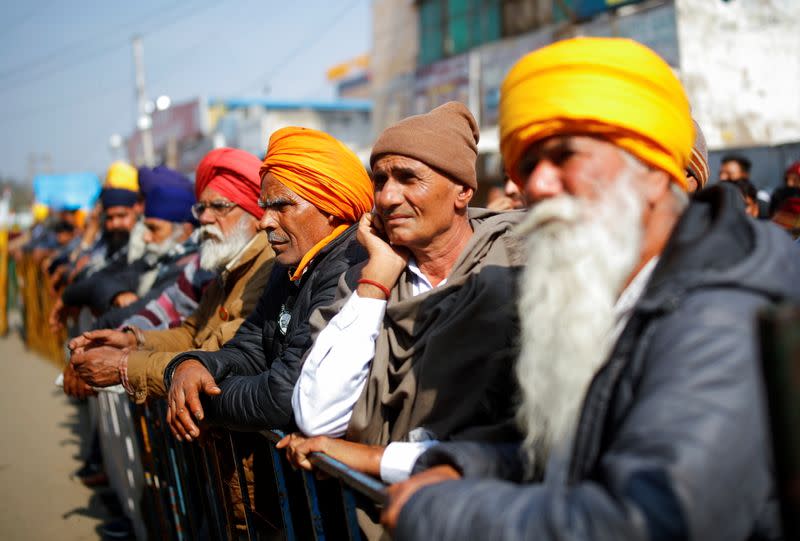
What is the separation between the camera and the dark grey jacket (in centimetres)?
123

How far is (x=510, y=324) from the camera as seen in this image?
2.17m

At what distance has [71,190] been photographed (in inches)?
627

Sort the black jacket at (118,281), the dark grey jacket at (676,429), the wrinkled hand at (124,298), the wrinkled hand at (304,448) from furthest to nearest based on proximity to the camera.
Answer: the wrinkled hand at (124,298), the black jacket at (118,281), the wrinkled hand at (304,448), the dark grey jacket at (676,429)

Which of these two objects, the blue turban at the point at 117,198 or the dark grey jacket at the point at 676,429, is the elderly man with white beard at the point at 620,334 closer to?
the dark grey jacket at the point at 676,429

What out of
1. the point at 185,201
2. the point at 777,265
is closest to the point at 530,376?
the point at 777,265

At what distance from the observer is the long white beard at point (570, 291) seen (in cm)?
158

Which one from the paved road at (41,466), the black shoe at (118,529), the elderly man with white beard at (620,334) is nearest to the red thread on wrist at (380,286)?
the elderly man with white beard at (620,334)

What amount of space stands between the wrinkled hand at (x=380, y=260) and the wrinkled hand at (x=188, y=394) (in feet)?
2.99

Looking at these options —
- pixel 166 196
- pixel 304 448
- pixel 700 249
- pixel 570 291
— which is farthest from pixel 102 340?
pixel 700 249

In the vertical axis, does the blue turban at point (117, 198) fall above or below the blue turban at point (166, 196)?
above

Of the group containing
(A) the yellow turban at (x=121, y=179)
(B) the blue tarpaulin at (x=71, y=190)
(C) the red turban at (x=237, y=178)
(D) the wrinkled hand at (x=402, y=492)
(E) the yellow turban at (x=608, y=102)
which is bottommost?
(D) the wrinkled hand at (x=402, y=492)

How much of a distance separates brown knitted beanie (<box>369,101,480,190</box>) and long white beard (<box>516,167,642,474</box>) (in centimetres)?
94

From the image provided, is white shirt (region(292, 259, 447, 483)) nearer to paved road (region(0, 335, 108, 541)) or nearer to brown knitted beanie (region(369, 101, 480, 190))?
brown knitted beanie (region(369, 101, 480, 190))

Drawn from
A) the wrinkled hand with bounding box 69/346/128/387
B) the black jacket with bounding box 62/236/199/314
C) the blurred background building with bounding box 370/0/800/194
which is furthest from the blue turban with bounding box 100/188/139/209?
the blurred background building with bounding box 370/0/800/194
